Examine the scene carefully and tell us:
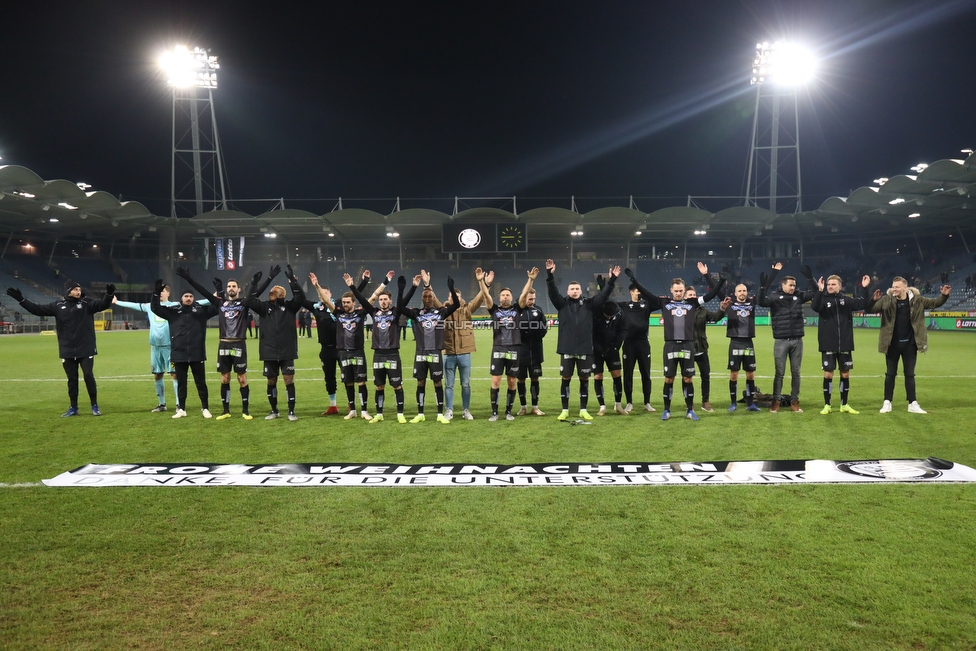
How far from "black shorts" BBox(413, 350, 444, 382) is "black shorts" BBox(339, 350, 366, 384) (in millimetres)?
928

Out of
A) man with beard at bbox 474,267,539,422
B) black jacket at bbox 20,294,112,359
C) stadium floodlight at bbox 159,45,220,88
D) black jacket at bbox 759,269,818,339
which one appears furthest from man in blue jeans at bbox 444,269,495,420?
stadium floodlight at bbox 159,45,220,88

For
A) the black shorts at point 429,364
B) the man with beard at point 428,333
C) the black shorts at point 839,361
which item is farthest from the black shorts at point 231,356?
the black shorts at point 839,361

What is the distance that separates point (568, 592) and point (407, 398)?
28.6 feet

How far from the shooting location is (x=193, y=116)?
44.8 metres

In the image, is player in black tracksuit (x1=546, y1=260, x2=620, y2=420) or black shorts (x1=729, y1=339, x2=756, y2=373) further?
black shorts (x1=729, y1=339, x2=756, y2=373)

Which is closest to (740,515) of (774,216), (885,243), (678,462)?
(678,462)

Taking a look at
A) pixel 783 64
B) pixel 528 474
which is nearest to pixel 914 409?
pixel 528 474

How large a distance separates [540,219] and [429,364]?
129 feet

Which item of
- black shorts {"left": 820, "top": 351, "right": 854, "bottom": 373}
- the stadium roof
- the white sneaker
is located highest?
the stadium roof

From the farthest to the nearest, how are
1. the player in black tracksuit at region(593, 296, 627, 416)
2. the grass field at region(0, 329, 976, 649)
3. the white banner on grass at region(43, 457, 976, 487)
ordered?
the player in black tracksuit at region(593, 296, 627, 416), the white banner on grass at region(43, 457, 976, 487), the grass field at region(0, 329, 976, 649)

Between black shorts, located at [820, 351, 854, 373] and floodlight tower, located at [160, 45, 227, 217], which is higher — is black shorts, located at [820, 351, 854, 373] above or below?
below

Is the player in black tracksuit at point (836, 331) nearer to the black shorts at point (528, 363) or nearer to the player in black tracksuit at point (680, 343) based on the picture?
the player in black tracksuit at point (680, 343)

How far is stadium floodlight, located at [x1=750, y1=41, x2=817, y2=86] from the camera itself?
4225 centimetres

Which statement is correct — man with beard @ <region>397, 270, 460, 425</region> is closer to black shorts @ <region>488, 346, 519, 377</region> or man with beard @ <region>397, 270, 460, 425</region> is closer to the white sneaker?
black shorts @ <region>488, 346, 519, 377</region>
